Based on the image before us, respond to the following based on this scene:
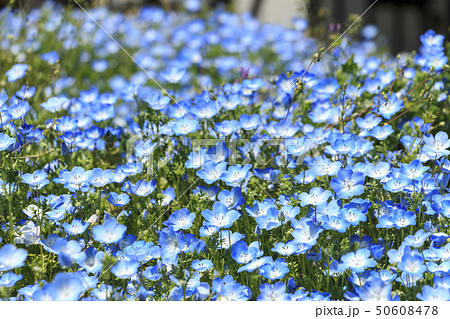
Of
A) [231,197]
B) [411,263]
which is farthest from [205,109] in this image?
[411,263]

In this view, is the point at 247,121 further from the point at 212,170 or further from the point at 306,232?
the point at 306,232

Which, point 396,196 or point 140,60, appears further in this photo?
point 140,60

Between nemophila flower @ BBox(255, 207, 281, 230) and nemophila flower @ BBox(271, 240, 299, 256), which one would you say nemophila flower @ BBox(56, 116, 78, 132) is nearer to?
nemophila flower @ BBox(255, 207, 281, 230)

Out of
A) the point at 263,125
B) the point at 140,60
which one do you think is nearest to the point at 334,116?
the point at 263,125

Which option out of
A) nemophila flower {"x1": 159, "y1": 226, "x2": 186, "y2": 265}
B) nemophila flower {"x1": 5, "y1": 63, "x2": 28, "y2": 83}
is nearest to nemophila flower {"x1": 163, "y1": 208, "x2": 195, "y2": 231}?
nemophila flower {"x1": 159, "y1": 226, "x2": 186, "y2": 265}

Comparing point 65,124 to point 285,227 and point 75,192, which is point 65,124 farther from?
point 285,227
